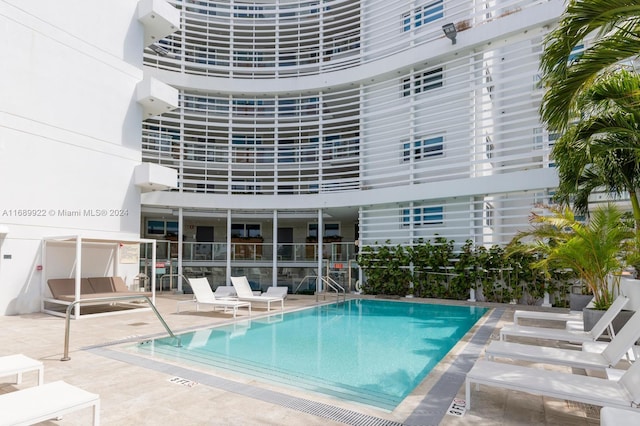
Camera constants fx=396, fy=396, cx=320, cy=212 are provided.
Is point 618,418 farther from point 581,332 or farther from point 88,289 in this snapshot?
point 88,289

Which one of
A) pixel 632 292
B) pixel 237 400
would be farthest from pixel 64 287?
pixel 632 292

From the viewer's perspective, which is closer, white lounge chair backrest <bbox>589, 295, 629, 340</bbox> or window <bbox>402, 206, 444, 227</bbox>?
white lounge chair backrest <bbox>589, 295, 629, 340</bbox>

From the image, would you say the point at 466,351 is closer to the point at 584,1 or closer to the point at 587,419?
the point at 587,419

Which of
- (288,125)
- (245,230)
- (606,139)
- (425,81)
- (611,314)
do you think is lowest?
(611,314)

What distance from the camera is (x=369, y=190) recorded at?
15.2 m

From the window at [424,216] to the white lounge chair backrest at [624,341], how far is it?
9645 millimetres

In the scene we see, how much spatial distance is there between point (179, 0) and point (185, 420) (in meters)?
19.0

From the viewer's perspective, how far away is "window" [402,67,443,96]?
1444cm

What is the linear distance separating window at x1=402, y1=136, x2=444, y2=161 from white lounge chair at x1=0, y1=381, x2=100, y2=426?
42.4ft

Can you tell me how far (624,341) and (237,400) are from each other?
13.4ft

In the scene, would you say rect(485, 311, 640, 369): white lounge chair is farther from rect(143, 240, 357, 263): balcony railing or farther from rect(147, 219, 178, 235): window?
rect(147, 219, 178, 235): window

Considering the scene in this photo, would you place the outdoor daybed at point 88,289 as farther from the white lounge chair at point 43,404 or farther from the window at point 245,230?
the window at point 245,230

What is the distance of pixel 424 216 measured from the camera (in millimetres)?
14875

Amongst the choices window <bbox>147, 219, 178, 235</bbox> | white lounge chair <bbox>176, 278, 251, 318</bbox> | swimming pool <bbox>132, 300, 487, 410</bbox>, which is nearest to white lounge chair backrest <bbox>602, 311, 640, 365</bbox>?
swimming pool <bbox>132, 300, 487, 410</bbox>
